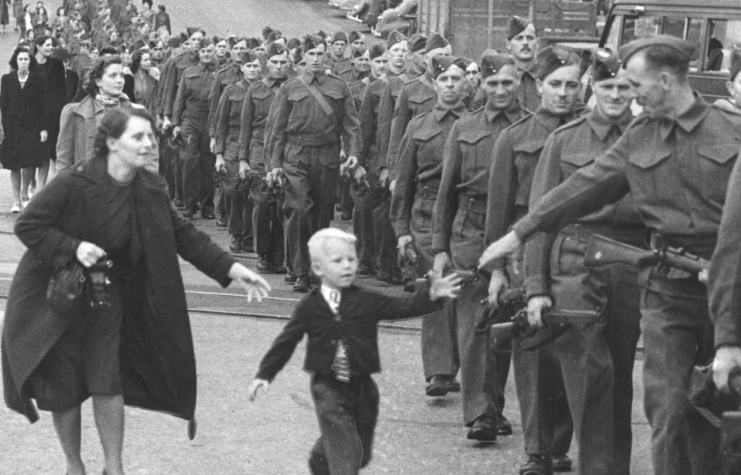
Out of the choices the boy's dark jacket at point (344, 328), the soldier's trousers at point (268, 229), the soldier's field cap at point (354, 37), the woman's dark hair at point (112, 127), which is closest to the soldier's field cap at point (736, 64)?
the boy's dark jacket at point (344, 328)

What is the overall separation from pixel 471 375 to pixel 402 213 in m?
1.59

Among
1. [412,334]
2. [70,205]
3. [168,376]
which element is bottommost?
[412,334]

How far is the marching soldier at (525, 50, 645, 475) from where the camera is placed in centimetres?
716

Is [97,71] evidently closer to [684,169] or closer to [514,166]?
[514,166]

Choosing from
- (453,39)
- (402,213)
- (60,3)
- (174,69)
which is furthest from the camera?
(60,3)

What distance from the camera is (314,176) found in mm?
13727

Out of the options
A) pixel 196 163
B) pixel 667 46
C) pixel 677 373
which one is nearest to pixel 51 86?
pixel 196 163

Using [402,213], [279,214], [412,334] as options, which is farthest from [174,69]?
[402,213]

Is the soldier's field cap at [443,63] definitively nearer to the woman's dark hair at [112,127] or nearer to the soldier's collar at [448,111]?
the soldier's collar at [448,111]

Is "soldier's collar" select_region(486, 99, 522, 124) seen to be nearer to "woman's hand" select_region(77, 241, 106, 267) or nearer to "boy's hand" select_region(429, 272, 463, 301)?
"boy's hand" select_region(429, 272, 463, 301)

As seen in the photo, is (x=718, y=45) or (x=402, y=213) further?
(x=718, y=45)

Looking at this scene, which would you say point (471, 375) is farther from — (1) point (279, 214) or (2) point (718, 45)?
(2) point (718, 45)

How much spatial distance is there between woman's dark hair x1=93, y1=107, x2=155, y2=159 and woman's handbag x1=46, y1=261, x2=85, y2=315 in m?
0.57

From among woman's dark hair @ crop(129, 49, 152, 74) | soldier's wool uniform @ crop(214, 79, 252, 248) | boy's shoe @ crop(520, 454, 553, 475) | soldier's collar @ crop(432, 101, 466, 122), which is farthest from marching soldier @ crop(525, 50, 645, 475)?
woman's dark hair @ crop(129, 49, 152, 74)
